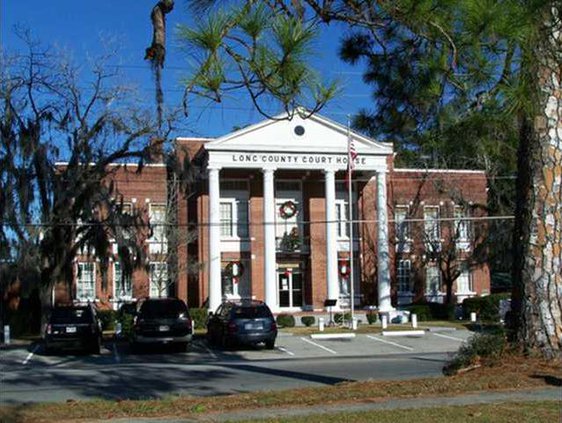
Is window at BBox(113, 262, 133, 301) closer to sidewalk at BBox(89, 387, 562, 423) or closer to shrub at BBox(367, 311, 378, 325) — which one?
shrub at BBox(367, 311, 378, 325)

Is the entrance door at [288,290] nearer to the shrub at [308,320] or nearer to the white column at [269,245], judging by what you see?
the white column at [269,245]

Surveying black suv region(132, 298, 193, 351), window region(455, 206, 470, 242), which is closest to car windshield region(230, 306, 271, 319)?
black suv region(132, 298, 193, 351)

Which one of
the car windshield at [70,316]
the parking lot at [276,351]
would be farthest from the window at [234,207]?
the car windshield at [70,316]

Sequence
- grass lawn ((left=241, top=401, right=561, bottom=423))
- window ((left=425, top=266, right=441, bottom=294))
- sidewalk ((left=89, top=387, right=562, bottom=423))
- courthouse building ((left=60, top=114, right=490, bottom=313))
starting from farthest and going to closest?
1. window ((left=425, top=266, right=441, bottom=294))
2. courthouse building ((left=60, top=114, right=490, bottom=313))
3. sidewalk ((left=89, top=387, right=562, bottom=423))
4. grass lawn ((left=241, top=401, right=561, bottom=423))

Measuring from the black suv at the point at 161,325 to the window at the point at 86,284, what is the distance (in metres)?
16.5

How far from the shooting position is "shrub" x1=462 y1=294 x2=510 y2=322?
40.9 metres

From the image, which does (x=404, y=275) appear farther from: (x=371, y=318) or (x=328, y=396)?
(x=328, y=396)

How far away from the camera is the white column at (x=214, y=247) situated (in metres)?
40.2

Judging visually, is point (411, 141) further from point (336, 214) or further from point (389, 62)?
point (336, 214)

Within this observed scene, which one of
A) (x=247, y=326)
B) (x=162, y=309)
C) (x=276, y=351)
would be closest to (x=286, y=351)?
(x=276, y=351)

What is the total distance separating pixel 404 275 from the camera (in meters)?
47.3

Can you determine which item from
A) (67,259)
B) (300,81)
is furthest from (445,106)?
(67,259)

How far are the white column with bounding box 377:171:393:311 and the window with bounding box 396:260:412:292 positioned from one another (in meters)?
4.24

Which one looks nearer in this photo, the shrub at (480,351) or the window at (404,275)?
the shrub at (480,351)
